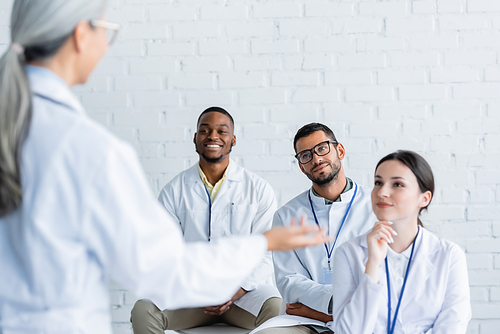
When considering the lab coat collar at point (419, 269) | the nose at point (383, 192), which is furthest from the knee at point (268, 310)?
the nose at point (383, 192)

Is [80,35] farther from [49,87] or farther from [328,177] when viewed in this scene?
[328,177]

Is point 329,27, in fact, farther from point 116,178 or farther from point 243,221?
A: point 116,178

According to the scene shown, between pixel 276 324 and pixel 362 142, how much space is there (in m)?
1.42

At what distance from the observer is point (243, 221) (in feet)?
10.1

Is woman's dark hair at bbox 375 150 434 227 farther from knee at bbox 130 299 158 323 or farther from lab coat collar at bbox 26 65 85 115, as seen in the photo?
knee at bbox 130 299 158 323

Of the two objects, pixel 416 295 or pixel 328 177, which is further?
pixel 328 177

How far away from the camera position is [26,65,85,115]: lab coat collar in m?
1.07

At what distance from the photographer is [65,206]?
0.99m

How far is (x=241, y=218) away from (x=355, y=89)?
45.1 inches

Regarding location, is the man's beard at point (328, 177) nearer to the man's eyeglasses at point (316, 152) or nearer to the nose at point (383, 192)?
the man's eyeglasses at point (316, 152)

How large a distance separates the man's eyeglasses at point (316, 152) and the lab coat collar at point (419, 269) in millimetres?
805

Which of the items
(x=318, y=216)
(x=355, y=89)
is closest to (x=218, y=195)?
(x=318, y=216)

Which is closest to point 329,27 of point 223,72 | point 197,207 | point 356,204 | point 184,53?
point 223,72

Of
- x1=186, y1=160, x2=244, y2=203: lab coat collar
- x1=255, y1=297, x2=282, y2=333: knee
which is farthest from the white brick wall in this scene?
x1=255, y1=297, x2=282, y2=333: knee
